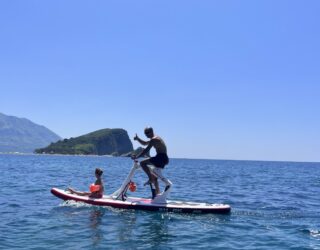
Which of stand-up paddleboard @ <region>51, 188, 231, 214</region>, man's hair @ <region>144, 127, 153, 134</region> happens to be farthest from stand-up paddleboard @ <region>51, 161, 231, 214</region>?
man's hair @ <region>144, 127, 153, 134</region>

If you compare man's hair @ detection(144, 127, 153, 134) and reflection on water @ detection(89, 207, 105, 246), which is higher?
man's hair @ detection(144, 127, 153, 134)

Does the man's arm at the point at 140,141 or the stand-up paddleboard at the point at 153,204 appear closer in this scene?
the stand-up paddleboard at the point at 153,204

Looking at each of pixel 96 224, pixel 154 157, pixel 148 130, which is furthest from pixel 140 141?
pixel 96 224

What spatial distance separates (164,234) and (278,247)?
3.37m

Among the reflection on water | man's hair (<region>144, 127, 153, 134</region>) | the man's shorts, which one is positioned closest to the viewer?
the reflection on water

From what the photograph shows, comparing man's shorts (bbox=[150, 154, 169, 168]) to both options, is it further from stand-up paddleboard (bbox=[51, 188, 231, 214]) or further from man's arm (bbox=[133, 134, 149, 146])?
stand-up paddleboard (bbox=[51, 188, 231, 214])

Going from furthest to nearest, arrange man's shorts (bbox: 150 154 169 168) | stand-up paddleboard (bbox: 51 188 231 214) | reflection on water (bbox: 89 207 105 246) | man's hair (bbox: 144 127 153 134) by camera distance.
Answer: man's shorts (bbox: 150 154 169 168) < man's hair (bbox: 144 127 153 134) < stand-up paddleboard (bbox: 51 188 231 214) < reflection on water (bbox: 89 207 105 246)

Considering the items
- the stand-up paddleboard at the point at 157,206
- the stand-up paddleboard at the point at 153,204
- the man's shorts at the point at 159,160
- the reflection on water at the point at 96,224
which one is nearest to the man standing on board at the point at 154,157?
the man's shorts at the point at 159,160

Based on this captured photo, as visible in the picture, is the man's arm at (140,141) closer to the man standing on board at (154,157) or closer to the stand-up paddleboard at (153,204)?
the man standing on board at (154,157)

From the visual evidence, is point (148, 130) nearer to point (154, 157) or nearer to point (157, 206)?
point (154, 157)

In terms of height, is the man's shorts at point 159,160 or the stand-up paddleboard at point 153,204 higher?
the man's shorts at point 159,160

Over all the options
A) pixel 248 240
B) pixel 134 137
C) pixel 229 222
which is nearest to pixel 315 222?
pixel 229 222

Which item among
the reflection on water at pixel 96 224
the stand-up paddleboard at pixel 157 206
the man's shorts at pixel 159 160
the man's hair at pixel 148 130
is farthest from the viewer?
the man's shorts at pixel 159 160

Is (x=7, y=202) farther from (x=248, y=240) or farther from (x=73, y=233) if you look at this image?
(x=248, y=240)
